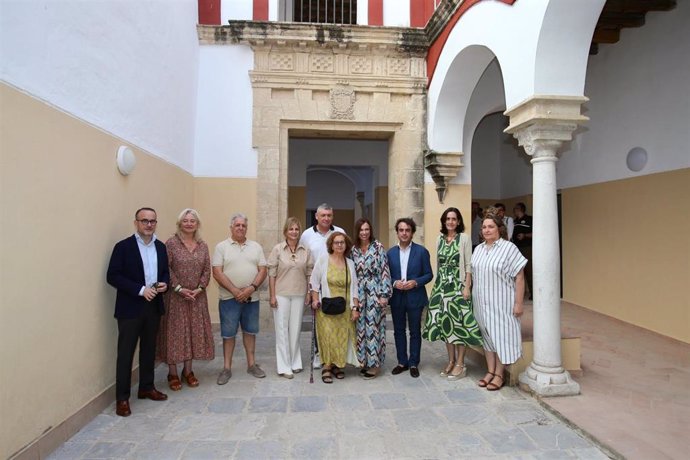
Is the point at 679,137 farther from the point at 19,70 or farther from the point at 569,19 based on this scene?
the point at 19,70

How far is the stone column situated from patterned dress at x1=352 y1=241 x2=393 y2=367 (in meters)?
1.19

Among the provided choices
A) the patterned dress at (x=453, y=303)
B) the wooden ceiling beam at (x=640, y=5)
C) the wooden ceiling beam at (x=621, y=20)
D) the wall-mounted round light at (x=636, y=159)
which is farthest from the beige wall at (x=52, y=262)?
the wall-mounted round light at (x=636, y=159)

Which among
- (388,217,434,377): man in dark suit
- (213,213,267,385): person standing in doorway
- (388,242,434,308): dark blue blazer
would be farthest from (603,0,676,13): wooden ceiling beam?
(213,213,267,385): person standing in doorway

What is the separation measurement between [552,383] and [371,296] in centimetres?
152

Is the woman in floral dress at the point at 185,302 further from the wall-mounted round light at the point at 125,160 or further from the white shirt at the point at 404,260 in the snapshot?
the white shirt at the point at 404,260

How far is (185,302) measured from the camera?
134 inches

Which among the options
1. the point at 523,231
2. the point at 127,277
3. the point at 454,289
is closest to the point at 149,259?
the point at 127,277

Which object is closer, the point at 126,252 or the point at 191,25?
the point at 126,252

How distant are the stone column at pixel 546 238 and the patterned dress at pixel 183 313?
2641 mm

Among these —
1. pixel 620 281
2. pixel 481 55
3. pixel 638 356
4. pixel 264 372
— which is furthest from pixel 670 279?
pixel 264 372

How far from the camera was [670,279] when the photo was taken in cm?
484

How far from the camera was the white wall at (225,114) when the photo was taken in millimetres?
5621

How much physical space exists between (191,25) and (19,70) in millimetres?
3562

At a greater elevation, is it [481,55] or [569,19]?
[481,55]
